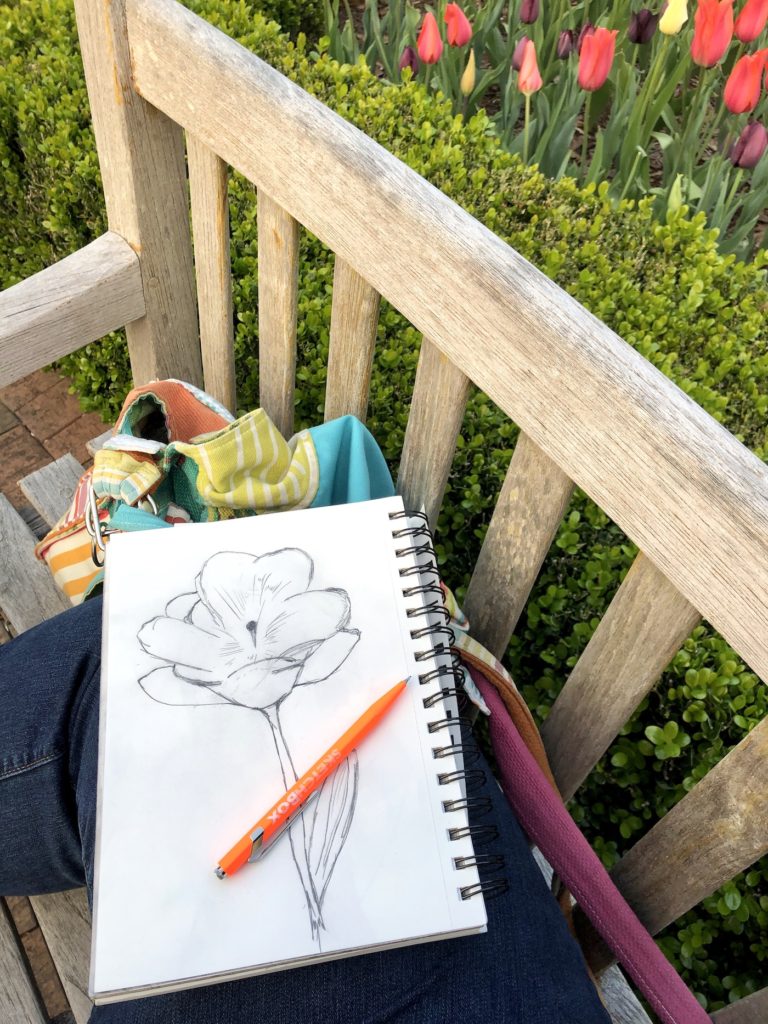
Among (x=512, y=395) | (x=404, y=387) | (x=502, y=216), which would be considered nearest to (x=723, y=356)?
(x=502, y=216)

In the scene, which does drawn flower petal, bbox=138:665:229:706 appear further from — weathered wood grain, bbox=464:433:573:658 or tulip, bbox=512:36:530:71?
tulip, bbox=512:36:530:71

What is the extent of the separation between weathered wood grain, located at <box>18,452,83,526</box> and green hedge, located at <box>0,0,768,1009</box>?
1.49 ft

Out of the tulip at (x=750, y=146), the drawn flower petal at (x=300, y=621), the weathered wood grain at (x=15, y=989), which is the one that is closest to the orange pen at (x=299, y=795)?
the drawn flower petal at (x=300, y=621)

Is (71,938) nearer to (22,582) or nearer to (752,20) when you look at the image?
(22,582)

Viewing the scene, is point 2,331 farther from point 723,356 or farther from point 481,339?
point 723,356

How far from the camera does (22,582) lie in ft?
4.84

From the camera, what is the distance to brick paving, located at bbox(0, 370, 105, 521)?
99.9 inches

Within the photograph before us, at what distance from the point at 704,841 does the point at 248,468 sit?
69 centimetres

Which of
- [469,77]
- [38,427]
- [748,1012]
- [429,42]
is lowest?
[38,427]

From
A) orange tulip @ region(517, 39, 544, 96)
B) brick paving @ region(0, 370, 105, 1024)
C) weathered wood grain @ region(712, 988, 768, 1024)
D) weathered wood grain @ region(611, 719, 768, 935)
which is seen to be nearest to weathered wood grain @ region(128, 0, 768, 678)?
weathered wood grain @ region(611, 719, 768, 935)

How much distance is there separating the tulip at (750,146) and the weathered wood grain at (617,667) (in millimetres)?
1435

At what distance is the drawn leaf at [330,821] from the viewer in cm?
79

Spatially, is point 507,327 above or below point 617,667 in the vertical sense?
above

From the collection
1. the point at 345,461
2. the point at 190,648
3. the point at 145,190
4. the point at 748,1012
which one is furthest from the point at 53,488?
the point at 748,1012
